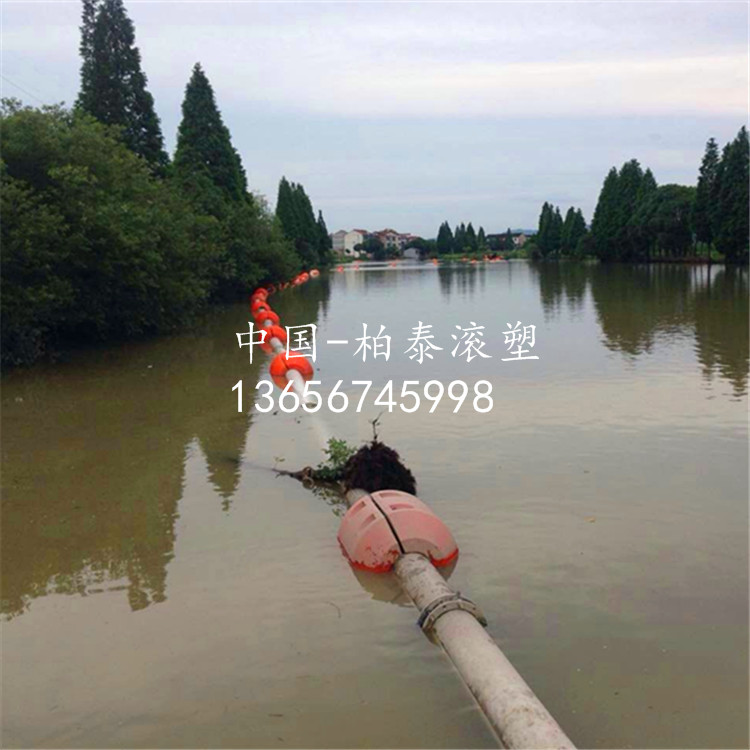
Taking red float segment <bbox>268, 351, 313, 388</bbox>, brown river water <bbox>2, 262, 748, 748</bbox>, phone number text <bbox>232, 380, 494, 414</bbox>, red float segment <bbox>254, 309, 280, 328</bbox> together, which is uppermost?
red float segment <bbox>254, 309, 280, 328</bbox>

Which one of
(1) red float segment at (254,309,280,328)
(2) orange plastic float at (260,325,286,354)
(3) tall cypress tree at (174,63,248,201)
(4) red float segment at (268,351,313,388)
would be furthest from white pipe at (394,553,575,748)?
(3) tall cypress tree at (174,63,248,201)

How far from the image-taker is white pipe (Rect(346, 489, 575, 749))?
332 centimetres

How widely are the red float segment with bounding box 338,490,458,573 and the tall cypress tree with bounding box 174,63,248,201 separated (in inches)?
1045

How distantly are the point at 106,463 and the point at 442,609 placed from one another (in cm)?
480

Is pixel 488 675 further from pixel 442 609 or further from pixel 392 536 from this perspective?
pixel 392 536

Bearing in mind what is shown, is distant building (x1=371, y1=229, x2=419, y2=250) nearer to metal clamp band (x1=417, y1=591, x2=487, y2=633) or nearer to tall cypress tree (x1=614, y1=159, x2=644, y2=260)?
tall cypress tree (x1=614, y1=159, x2=644, y2=260)

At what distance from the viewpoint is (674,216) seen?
55688 millimetres

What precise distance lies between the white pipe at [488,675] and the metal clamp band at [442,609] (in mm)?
18

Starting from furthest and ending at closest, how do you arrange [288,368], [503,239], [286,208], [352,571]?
[503,239] → [286,208] → [288,368] → [352,571]

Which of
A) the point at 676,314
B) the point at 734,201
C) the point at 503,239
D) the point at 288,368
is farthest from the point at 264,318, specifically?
the point at 503,239

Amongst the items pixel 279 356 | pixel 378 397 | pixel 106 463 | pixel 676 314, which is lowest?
pixel 106 463

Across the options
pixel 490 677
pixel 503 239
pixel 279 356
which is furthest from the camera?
pixel 503 239

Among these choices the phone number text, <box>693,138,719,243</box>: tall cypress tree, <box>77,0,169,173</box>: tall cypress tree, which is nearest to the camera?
the phone number text

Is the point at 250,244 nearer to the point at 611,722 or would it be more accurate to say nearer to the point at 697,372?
the point at 697,372
